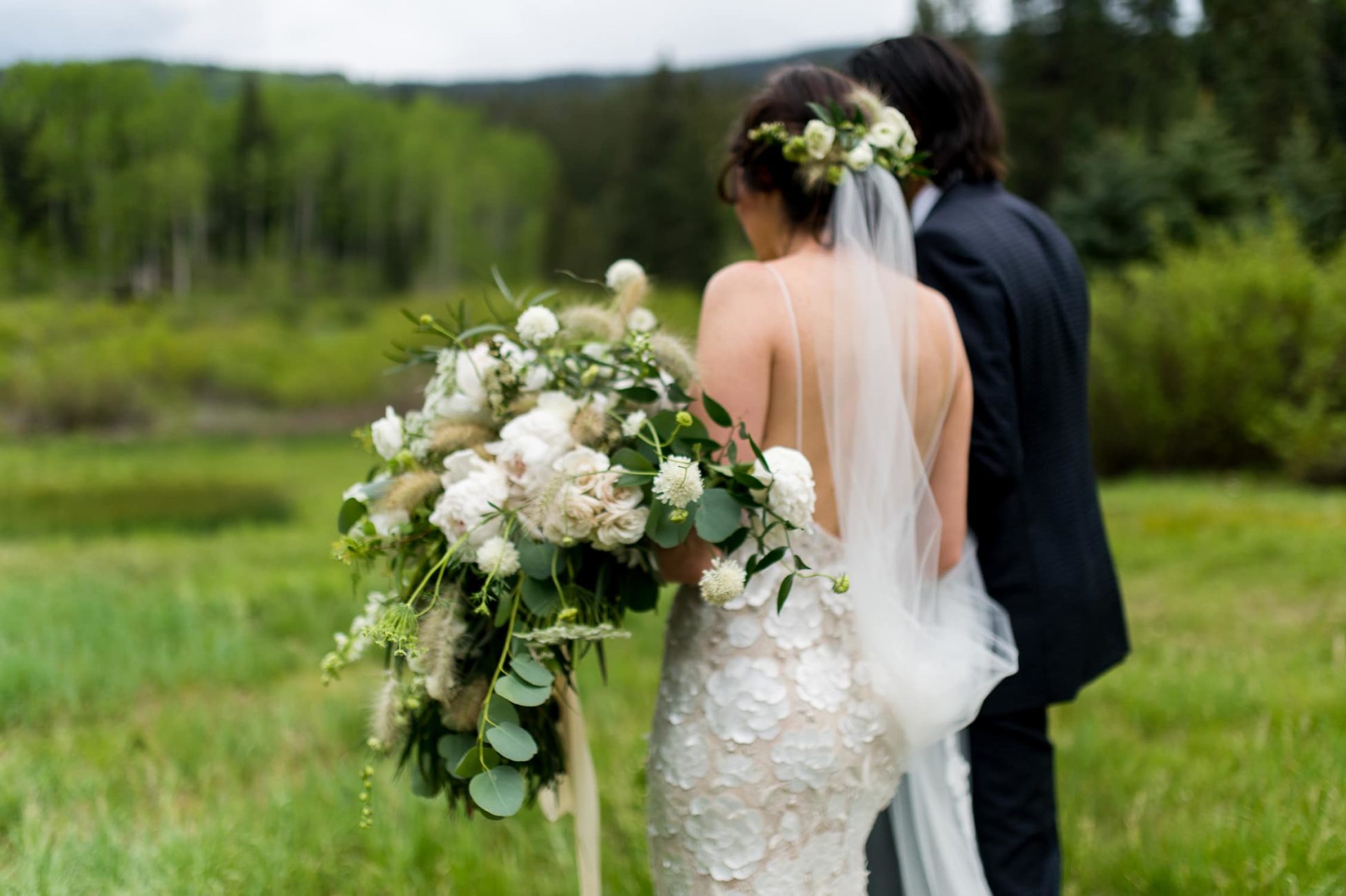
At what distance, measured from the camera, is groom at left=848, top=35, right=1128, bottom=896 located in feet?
7.62

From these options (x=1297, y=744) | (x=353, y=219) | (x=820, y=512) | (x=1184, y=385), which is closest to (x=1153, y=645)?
(x=1297, y=744)

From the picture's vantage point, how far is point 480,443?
1838mm

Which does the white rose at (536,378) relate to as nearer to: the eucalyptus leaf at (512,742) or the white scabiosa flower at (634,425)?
the white scabiosa flower at (634,425)

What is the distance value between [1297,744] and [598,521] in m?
3.15

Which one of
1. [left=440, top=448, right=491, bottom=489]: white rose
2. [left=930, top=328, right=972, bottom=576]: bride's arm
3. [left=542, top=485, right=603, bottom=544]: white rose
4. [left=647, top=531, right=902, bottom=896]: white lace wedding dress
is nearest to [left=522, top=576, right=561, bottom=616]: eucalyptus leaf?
[left=542, top=485, right=603, bottom=544]: white rose

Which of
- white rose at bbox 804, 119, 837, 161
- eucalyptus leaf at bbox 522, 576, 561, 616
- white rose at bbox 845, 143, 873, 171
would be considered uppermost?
white rose at bbox 804, 119, 837, 161

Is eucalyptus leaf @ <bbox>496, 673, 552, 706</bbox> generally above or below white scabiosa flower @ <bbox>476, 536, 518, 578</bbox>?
below

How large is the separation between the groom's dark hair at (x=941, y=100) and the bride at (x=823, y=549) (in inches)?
14.8

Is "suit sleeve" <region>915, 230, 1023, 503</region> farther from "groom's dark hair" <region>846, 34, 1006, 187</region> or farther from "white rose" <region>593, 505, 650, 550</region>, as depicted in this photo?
"white rose" <region>593, 505, 650, 550</region>

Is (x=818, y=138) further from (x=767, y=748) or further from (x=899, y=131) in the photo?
(x=767, y=748)

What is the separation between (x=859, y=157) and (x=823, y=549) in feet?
2.57

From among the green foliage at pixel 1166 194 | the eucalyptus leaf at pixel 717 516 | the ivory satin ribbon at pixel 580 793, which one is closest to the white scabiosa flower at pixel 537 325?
the eucalyptus leaf at pixel 717 516

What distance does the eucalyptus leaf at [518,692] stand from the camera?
5.21 feet

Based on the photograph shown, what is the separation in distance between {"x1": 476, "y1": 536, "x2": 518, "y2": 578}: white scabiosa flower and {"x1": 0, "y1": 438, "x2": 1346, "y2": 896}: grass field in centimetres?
108
